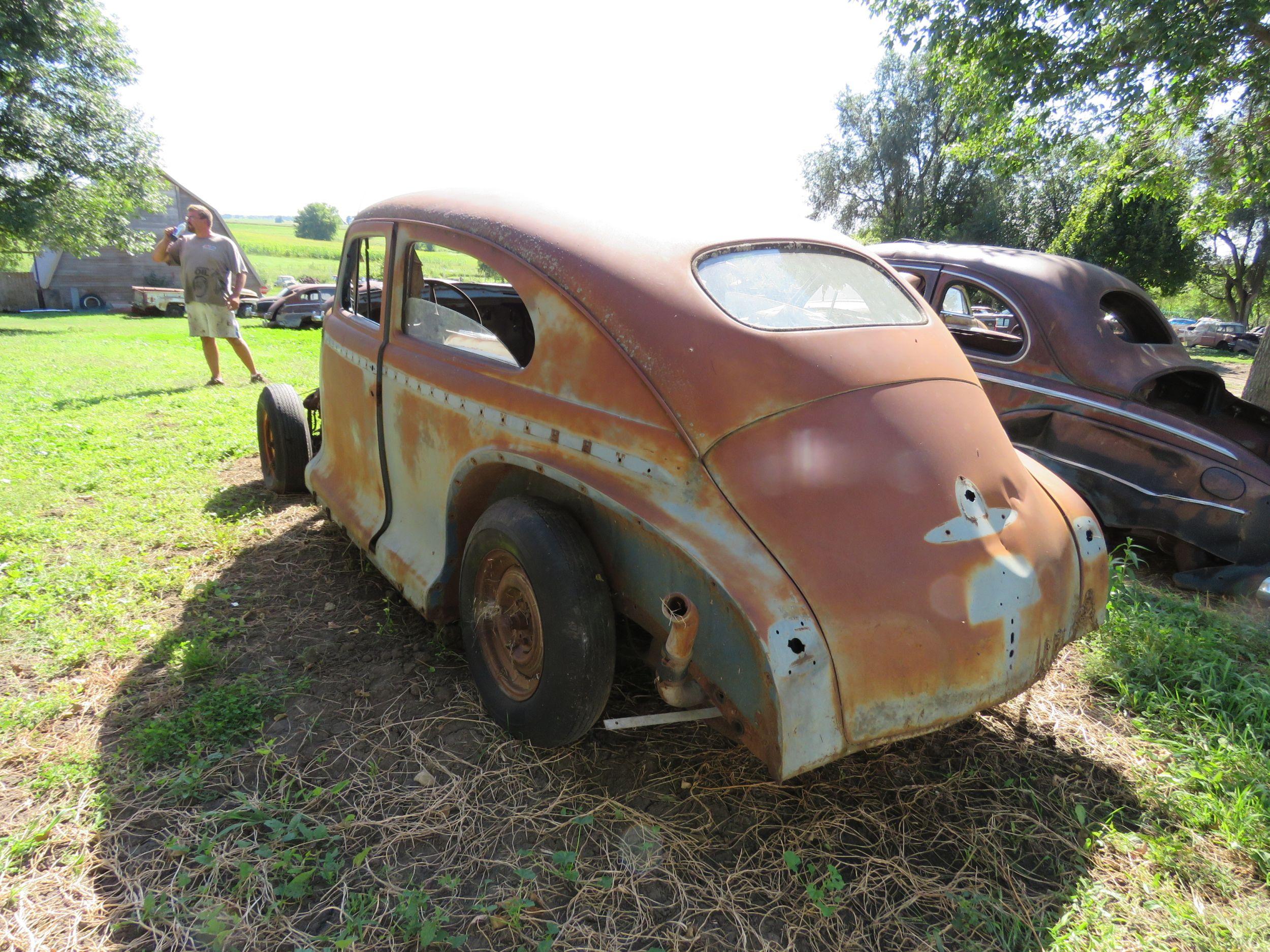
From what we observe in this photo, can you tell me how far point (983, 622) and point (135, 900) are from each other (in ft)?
7.81

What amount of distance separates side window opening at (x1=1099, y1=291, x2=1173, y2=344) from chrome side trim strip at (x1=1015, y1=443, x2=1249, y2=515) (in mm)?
1130

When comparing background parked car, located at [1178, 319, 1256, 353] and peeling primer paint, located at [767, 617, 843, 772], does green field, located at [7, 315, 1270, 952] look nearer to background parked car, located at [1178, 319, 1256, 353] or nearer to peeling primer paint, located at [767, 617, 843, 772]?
peeling primer paint, located at [767, 617, 843, 772]

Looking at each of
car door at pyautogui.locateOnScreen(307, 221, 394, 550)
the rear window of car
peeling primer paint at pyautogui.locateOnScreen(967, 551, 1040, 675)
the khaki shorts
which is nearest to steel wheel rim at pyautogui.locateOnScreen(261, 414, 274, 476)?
car door at pyautogui.locateOnScreen(307, 221, 394, 550)

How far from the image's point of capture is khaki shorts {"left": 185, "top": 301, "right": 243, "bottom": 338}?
7754mm

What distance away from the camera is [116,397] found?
778cm

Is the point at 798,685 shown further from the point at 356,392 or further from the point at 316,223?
the point at 316,223

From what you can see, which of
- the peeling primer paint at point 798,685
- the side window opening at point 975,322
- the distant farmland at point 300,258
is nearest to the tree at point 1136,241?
the side window opening at point 975,322

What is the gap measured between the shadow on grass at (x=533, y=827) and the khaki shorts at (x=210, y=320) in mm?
5948

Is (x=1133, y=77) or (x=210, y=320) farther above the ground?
(x=1133, y=77)

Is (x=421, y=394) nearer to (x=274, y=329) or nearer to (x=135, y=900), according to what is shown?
(x=135, y=900)

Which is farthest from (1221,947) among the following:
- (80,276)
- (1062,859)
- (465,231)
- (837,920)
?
(80,276)

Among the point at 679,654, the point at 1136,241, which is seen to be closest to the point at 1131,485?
the point at 679,654

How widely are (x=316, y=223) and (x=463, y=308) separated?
112 metres

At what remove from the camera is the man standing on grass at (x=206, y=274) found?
7.70 meters
